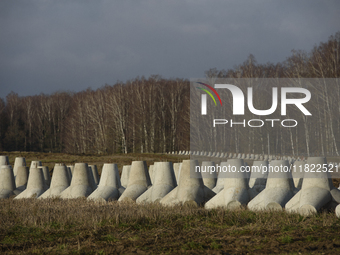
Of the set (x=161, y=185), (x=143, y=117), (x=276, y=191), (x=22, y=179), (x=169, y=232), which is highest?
(x=143, y=117)

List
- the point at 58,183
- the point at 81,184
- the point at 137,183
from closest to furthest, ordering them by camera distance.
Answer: the point at 137,183
the point at 81,184
the point at 58,183

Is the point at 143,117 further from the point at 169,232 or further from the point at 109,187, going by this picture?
the point at 169,232

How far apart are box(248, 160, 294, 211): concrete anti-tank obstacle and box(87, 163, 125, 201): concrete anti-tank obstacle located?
4.83 metres

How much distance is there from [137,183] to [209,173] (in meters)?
2.10

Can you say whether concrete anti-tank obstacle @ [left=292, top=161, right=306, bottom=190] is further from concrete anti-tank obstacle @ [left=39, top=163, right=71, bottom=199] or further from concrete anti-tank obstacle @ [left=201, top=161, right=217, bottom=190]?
concrete anti-tank obstacle @ [left=39, top=163, right=71, bottom=199]

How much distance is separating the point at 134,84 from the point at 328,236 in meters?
43.3

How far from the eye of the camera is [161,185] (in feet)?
36.4

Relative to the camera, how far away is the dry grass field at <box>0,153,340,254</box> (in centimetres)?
555

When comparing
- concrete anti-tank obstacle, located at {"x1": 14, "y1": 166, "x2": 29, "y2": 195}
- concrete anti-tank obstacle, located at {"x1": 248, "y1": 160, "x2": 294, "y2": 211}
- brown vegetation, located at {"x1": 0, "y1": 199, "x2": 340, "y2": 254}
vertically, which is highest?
concrete anti-tank obstacle, located at {"x1": 248, "y1": 160, "x2": 294, "y2": 211}

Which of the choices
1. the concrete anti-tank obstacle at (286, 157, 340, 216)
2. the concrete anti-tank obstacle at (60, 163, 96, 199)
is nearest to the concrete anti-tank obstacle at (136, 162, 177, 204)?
the concrete anti-tank obstacle at (60, 163, 96, 199)

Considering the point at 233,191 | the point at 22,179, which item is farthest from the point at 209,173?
the point at 22,179

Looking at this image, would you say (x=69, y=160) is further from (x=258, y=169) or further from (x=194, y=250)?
(x=194, y=250)

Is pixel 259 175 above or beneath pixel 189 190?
above

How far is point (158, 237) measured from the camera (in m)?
6.31
